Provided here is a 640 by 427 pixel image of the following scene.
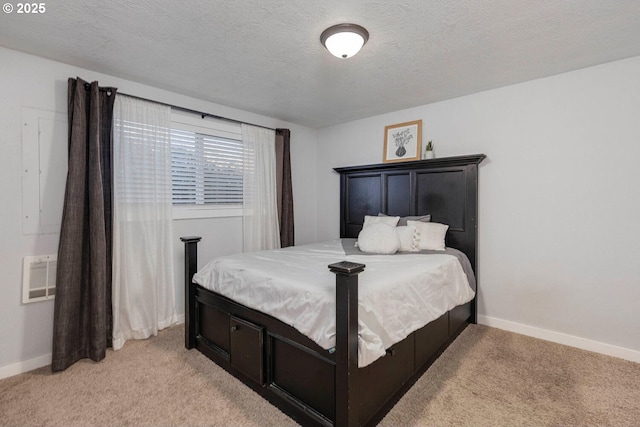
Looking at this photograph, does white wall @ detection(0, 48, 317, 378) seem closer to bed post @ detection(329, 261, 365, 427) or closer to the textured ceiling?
the textured ceiling

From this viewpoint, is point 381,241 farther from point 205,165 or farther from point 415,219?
point 205,165

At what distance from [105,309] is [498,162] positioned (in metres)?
3.80

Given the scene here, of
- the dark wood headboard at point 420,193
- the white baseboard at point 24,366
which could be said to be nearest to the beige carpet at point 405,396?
the white baseboard at point 24,366

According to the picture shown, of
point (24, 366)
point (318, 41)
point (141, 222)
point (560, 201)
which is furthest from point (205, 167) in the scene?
point (560, 201)

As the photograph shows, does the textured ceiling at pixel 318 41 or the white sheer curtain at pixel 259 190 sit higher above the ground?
the textured ceiling at pixel 318 41

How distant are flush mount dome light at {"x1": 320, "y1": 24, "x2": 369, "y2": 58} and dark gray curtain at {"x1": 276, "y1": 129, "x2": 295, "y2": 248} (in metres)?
1.99

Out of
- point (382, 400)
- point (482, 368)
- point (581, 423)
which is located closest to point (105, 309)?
point (382, 400)

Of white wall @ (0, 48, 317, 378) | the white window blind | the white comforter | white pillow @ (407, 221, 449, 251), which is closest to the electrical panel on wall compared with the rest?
white wall @ (0, 48, 317, 378)

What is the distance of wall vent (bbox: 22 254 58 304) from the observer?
2242 millimetres

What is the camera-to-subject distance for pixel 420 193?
3.39 metres

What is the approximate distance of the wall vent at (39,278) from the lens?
2.24 meters

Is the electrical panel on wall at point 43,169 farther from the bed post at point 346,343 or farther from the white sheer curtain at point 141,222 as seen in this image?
the bed post at point 346,343

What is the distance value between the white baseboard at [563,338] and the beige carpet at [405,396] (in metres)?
0.09

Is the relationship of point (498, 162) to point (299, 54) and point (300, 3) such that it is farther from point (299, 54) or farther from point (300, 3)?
point (300, 3)
